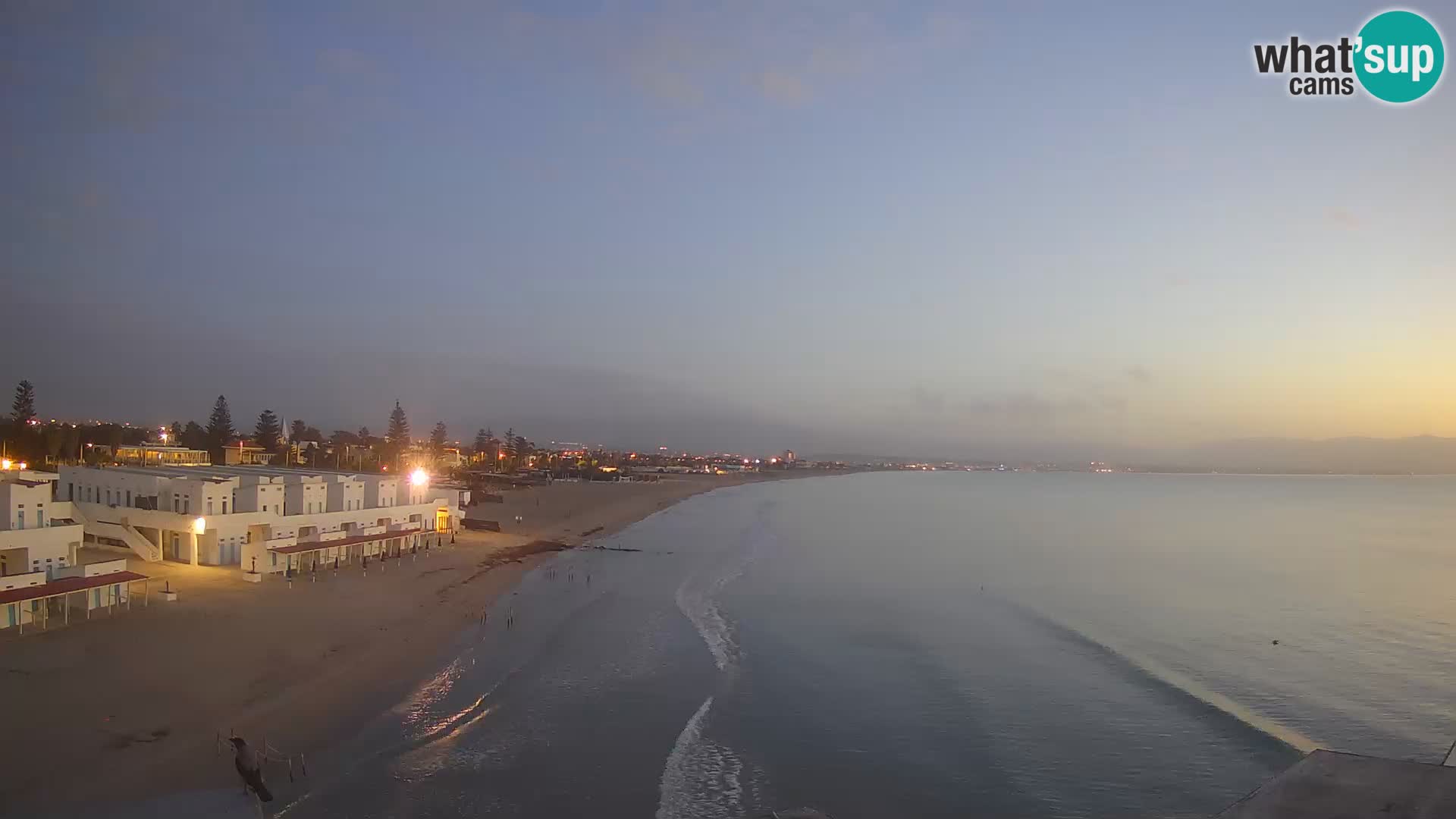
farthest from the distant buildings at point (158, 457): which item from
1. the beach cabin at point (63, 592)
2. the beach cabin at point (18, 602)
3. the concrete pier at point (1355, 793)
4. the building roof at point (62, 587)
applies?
the concrete pier at point (1355, 793)

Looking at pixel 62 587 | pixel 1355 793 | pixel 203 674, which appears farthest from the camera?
pixel 62 587

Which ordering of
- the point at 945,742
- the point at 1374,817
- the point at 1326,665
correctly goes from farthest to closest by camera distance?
the point at 1326,665 → the point at 945,742 → the point at 1374,817

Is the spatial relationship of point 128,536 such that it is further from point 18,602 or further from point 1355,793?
point 1355,793

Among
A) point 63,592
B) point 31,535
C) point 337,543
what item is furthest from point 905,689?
point 31,535

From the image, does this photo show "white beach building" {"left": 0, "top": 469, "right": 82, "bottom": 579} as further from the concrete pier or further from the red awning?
the concrete pier

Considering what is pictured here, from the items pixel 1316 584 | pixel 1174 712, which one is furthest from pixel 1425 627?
pixel 1174 712

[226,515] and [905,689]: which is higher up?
[226,515]

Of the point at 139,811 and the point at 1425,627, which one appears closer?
the point at 139,811

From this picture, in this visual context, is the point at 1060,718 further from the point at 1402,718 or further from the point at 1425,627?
the point at 1425,627
